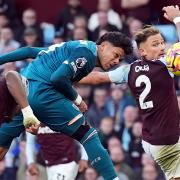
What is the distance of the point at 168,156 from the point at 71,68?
4.57ft

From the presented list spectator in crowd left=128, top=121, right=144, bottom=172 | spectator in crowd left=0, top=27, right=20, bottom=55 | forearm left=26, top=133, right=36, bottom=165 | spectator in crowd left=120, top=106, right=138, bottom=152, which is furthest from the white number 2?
spectator in crowd left=0, top=27, right=20, bottom=55

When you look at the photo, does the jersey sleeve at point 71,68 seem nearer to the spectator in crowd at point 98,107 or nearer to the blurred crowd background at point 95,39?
the blurred crowd background at point 95,39

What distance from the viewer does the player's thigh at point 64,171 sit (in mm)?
12086

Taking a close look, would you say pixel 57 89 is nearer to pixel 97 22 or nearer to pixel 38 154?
pixel 38 154

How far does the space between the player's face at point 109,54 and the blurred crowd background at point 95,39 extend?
345 cm

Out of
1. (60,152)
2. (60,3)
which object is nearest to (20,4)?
(60,3)

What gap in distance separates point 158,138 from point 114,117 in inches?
198

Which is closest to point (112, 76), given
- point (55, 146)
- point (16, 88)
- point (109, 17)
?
point (16, 88)

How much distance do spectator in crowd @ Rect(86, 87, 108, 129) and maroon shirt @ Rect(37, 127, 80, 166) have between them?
2.18 m

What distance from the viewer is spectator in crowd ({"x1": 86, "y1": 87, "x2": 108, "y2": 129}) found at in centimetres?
1450

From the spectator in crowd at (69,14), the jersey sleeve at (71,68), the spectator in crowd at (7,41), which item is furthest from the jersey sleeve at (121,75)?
the spectator in crowd at (7,41)

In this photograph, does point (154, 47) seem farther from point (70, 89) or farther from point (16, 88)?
point (16, 88)

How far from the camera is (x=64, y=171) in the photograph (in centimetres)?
1214

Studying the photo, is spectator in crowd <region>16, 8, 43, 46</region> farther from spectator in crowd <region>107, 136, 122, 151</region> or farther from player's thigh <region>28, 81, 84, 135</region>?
player's thigh <region>28, 81, 84, 135</region>
